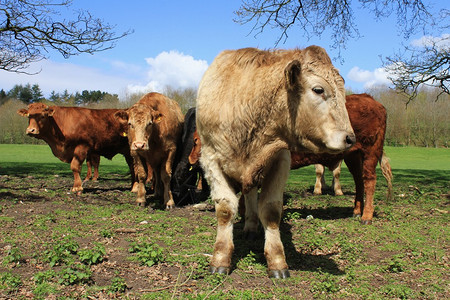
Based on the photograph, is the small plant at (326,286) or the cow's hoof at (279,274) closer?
the small plant at (326,286)

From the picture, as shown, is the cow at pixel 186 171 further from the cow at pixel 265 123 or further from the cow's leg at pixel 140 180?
the cow at pixel 265 123

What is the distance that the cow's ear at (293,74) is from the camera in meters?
3.73

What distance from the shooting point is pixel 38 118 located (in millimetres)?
9477

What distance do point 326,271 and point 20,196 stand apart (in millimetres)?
6598

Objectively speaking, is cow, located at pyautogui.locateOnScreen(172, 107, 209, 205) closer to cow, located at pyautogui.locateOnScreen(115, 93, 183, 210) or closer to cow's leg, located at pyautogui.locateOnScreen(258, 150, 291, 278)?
cow, located at pyautogui.locateOnScreen(115, 93, 183, 210)

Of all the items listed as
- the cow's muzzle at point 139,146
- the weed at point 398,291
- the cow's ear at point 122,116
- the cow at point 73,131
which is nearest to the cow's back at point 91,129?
the cow at point 73,131

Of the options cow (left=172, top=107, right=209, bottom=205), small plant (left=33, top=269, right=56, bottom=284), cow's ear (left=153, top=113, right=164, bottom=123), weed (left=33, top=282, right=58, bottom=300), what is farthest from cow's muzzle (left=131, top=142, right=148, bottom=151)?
weed (left=33, top=282, right=58, bottom=300)

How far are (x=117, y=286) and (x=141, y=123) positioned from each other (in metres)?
4.39

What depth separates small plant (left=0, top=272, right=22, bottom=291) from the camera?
11.6 feet

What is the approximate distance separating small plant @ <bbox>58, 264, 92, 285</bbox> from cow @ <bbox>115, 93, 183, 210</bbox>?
3778mm

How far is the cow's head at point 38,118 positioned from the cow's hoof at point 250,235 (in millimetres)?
6074

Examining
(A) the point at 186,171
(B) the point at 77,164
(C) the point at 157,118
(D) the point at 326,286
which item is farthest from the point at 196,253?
(B) the point at 77,164

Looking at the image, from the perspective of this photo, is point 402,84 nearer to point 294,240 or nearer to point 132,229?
point 294,240

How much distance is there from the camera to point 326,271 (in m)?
4.36
